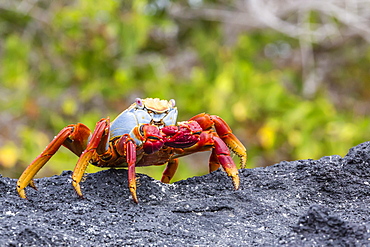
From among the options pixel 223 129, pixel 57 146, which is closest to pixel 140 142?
pixel 57 146

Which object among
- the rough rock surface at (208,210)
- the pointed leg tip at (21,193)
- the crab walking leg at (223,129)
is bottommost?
the pointed leg tip at (21,193)

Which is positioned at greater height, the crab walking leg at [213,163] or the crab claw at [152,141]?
the crab walking leg at [213,163]

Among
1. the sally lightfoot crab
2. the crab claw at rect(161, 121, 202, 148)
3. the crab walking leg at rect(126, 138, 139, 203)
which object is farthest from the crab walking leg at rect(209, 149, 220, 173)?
the crab walking leg at rect(126, 138, 139, 203)

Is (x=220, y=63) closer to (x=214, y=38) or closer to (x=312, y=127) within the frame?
(x=214, y=38)

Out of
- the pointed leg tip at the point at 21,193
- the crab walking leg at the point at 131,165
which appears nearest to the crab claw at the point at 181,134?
the crab walking leg at the point at 131,165

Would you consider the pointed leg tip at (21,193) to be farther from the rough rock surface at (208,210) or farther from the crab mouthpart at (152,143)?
the crab mouthpart at (152,143)

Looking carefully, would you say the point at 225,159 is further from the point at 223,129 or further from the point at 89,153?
the point at 89,153

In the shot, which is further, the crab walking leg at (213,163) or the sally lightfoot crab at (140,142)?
the crab walking leg at (213,163)
